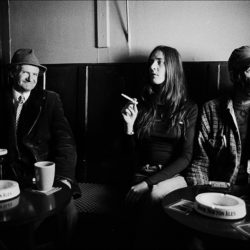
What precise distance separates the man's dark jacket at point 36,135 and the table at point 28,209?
2.56 ft

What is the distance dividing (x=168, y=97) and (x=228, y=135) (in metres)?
0.50

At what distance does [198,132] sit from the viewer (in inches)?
87.4

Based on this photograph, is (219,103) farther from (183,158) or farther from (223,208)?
(223,208)

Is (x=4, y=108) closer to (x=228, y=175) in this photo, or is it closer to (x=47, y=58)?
(x=47, y=58)

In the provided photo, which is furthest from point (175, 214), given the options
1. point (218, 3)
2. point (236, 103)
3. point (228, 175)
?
point (218, 3)

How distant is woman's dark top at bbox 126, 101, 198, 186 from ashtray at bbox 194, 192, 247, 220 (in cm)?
81

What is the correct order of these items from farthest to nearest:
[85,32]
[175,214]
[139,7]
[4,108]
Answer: [85,32] → [139,7] → [4,108] → [175,214]

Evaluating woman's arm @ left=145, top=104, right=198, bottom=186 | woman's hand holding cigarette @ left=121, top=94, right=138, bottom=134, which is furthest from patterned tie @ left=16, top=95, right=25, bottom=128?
woman's arm @ left=145, top=104, right=198, bottom=186

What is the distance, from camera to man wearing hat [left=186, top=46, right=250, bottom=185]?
2047mm

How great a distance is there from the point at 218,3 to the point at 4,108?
75.1 inches

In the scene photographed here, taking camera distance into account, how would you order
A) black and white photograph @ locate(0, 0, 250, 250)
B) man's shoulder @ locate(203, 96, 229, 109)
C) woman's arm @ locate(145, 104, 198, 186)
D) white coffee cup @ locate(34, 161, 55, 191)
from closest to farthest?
white coffee cup @ locate(34, 161, 55, 191), black and white photograph @ locate(0, 0, 250, 250), woman's arm @ locate(145, 104, 198, 186), man's shoulder @ locate(203, 96, 229, 109)

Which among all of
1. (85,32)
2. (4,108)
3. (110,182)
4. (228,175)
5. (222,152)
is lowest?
(110,182)

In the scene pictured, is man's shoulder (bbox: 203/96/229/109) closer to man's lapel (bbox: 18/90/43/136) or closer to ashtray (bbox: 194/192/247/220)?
ashtray (bbox: 194/192/247/220)

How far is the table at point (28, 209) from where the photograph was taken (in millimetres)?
1169
